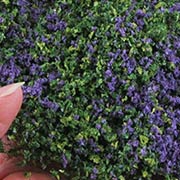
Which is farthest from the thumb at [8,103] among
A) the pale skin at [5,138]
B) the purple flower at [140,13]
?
the purple flower at [140,13]

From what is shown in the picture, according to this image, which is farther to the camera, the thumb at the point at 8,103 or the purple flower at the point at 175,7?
the purple flower at the point at 175,7

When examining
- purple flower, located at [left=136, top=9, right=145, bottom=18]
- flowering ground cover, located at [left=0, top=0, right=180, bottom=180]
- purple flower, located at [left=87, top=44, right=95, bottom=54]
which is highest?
purple flower, located at [left=136, top=9, right=145, bottom=18]

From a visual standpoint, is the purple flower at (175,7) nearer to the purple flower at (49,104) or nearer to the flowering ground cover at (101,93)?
the flowering ground cover at (101,93)

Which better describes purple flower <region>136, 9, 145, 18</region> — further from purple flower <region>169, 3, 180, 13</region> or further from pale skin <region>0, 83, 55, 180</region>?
pale skin <region>0, 83, 55, 180</region>

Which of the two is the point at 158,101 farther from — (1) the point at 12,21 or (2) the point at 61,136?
(1) the point at 12,21

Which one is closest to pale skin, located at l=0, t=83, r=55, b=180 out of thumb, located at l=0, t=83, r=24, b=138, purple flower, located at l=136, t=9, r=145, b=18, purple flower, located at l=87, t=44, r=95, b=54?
thumb, located at l=0, t=83, r=24, b=138

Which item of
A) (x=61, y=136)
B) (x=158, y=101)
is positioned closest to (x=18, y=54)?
(x=61, y=136)
